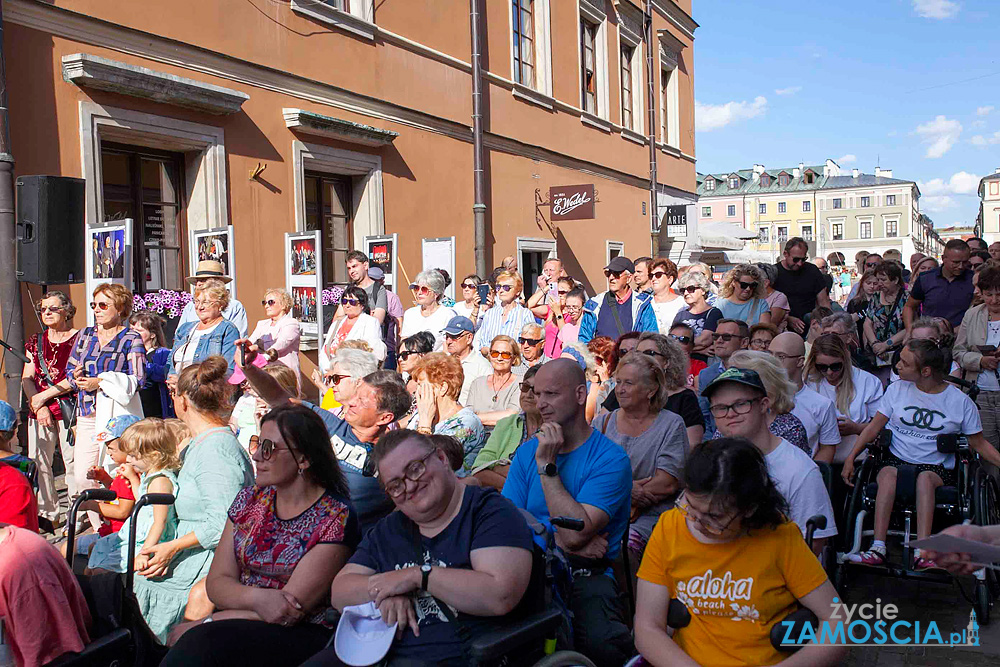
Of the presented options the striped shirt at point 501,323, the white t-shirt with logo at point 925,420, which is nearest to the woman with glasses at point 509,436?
the white t-shirt with logo at point 925,420

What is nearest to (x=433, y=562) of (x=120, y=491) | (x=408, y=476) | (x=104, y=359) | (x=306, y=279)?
(x=408, y=476)

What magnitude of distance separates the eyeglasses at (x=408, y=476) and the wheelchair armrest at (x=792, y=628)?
1.20 m

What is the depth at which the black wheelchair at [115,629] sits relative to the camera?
2920 mm

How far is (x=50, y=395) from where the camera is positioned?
6.56 metres

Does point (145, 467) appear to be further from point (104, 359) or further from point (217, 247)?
point (217, 247)

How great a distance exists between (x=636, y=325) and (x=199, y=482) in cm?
442

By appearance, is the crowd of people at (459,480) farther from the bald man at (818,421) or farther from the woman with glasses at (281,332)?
the woman with glasses at (281,332)

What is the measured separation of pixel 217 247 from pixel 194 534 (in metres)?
5.50

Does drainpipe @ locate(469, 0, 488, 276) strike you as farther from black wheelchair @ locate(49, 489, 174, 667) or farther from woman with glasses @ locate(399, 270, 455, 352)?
black wheelchair @ locate(49, 489, 174, 667)

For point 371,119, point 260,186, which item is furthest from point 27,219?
point 371,119

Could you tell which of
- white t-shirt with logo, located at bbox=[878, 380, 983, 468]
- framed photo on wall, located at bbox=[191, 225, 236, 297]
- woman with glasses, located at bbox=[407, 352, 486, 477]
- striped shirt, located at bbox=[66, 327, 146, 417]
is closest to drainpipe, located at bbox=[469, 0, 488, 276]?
framed photo on wall, located at bbox=[191, 225, 236, 297]

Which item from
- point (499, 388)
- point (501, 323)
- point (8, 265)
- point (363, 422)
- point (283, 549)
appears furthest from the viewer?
point (501, 323)

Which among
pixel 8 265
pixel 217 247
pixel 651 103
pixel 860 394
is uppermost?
pixel 651 103

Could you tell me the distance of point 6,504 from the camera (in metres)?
3.56
